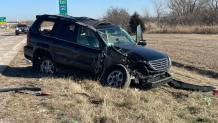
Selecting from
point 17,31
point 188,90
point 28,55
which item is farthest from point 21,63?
point 17,31

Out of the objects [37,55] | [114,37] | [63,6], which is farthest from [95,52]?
[63,6]

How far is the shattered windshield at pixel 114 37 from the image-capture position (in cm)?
752

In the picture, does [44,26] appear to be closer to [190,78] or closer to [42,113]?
[42,113]

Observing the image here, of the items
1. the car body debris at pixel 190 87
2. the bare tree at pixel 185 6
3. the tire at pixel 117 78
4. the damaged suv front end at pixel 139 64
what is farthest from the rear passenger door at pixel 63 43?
the bare tree at pixel 185 6

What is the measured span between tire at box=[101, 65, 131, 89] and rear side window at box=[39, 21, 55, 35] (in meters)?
2.79

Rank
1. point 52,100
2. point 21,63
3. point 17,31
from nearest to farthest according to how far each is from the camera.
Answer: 1. point 52,100
2. point 21,63
3. point 17,31

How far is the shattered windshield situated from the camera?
7.52 meters

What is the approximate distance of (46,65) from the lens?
8.58 m

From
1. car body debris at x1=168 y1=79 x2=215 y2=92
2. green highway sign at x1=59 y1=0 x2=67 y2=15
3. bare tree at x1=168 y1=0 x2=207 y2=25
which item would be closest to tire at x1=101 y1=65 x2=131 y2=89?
car body debris at x1=168 y1=79 x2=215 y2=92

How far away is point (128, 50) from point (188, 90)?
6.28ft

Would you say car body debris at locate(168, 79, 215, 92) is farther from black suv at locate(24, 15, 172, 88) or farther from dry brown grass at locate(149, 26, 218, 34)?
dry brown grass at locate(149, 26, 218, 34)

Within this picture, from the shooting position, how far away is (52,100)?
5621 mm

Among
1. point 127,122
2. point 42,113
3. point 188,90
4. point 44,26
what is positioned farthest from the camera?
point 44,26

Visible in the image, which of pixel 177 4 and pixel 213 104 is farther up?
pixel 177 4
